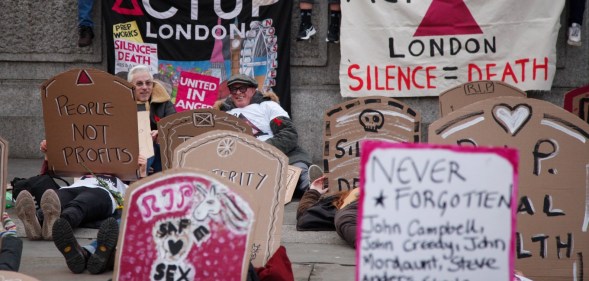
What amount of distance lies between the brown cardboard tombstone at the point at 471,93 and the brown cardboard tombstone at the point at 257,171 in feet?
8.78

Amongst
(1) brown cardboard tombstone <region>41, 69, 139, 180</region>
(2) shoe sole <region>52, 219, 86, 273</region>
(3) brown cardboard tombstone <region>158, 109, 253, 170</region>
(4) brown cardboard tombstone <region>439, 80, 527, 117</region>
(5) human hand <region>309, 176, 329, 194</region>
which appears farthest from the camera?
(4) brown cardboard tombstone <region>439, 80, 527, 117</region>

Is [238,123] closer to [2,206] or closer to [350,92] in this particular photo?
[2,206]

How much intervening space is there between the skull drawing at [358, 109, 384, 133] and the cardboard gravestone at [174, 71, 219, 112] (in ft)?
12.1

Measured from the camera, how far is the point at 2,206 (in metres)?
4.72

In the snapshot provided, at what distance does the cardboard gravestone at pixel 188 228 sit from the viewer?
4.00 metres

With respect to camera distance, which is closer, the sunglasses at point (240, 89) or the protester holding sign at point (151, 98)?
the protester holding sign at point (151, 98)

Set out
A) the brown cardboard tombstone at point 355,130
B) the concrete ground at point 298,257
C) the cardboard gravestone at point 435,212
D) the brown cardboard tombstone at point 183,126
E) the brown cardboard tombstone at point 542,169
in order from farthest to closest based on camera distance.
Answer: the brown cardboard tombstone at point 355,130 < the brown cardboard tombstone at point 183,126 < the concrete ground at point 298,257 < the brown cardboard tombstone at point 542,169 < the cardboard gravestone at point 435,212

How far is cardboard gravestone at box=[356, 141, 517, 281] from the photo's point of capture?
3762 millimetres

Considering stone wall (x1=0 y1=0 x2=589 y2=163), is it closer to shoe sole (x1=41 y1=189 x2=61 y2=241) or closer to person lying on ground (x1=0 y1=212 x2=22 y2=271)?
shoe sole (x1=41 y1=189 x2=61 y2=241)

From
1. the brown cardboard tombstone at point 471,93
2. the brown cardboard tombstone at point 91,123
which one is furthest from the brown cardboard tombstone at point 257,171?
the brown cardboard tombstone at point 471,93

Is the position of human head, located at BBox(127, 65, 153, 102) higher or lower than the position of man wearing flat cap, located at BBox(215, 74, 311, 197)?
higher

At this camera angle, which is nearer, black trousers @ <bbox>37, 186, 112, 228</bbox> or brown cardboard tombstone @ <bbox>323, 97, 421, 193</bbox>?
black trousers @ <bbox>37, 186, 112, 228</bbox>

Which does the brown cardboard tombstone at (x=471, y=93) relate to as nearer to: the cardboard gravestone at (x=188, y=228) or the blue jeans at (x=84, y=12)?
the cardboard gravestone at (x=188, y=228)

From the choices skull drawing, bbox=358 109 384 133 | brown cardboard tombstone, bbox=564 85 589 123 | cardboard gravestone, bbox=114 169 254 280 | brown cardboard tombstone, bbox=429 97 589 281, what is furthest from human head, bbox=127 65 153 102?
cardboard gravestone, bbox=114 169 254 280
